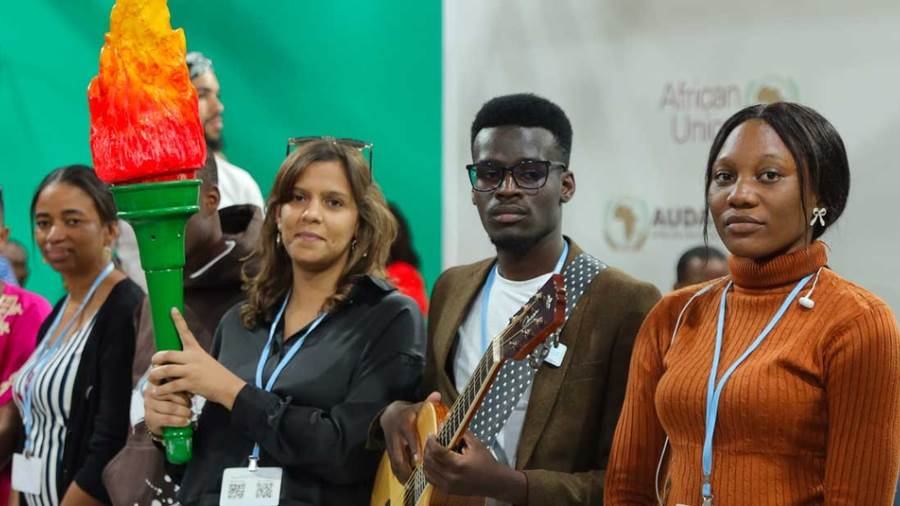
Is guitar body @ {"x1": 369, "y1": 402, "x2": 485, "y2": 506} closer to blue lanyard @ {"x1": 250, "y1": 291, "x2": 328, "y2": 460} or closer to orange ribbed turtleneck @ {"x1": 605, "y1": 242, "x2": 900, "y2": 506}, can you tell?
blue lanyard @ {"x1": 250, "y1": 291, "x2": 328, "y2": 460}

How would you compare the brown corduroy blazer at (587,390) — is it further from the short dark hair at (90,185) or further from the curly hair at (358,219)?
the short dark hair at (90,185)

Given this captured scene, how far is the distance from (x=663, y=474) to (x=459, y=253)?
115 inches

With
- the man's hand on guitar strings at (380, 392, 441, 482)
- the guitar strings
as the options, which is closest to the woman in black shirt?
the man's hand on guitar strings at (380, 392, 441, 482)

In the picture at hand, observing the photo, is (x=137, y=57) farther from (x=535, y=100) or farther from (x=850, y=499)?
(x=850, y=499)

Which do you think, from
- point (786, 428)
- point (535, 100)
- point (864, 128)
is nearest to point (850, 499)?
point (786, 428)

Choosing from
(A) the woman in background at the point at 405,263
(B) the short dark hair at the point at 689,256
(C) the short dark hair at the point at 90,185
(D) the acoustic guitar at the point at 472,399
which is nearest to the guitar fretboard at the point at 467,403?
(D) the acoustic guitar at the point at 472,399

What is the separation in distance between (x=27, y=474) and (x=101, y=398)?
423 millimetres

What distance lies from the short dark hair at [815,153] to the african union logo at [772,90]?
7.37 ft

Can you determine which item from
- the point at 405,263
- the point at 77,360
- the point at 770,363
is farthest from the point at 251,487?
the point at 405,263

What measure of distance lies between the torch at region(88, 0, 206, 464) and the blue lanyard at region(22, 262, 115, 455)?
1.16 meters

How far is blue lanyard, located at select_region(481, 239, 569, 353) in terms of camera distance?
10.0 ft

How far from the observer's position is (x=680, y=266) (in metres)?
4.85

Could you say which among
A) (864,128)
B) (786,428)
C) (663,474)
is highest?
(864,128)

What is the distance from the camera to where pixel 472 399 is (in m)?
2.65
